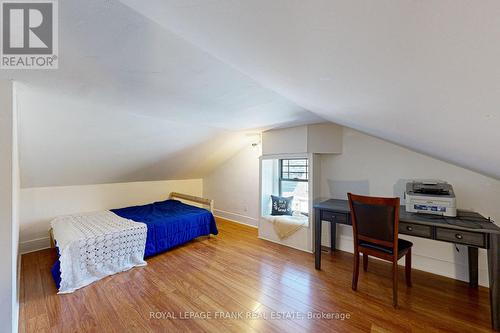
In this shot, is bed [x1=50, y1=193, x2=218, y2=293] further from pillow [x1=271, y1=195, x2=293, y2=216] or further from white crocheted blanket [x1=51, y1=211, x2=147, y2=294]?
pillow [x1=271, y1=195, x2=293, y2=216]

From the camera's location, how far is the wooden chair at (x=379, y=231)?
1.98 meters

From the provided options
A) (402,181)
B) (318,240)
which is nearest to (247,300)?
(318,240)

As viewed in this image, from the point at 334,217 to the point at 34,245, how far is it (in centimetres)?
433

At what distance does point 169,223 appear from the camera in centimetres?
315

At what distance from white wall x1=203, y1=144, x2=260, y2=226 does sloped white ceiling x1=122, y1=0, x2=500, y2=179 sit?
10.8 ft

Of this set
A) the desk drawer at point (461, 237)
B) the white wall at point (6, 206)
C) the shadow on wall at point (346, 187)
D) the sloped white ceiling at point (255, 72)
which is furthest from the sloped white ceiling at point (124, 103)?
the desk drawer at point (461, 237)

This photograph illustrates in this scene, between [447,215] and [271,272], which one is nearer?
[447,215]

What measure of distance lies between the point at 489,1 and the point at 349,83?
2.27 ft

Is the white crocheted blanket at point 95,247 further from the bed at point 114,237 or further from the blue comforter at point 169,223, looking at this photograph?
the blue comforter at point 169,223

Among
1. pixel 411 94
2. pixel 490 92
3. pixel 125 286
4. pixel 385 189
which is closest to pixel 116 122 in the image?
pixel 125 286

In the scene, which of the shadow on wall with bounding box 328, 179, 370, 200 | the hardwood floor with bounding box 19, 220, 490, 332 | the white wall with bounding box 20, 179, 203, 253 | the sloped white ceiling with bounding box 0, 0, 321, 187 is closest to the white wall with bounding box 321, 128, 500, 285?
the shadow on wall with bounding box 328, 179, 370, 200

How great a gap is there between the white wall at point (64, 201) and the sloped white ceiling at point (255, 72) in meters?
0.28

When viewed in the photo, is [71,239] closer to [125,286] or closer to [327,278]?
[125,286]

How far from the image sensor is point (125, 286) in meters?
2.28
